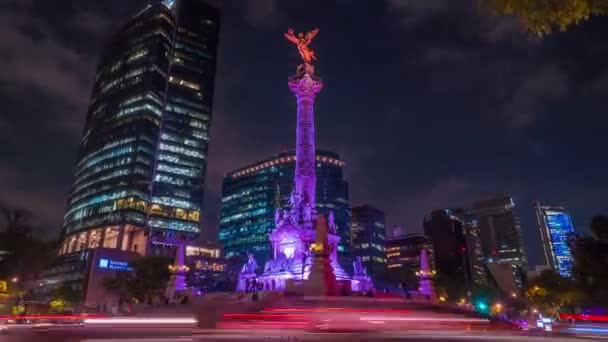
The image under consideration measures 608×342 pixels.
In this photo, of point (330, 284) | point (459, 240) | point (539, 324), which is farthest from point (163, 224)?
point (459, 240)

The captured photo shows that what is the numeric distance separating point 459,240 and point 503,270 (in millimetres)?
23277

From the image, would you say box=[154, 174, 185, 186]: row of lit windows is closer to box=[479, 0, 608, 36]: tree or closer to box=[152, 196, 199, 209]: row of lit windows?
box=[152, 196, 199, 209]: row of lit windows

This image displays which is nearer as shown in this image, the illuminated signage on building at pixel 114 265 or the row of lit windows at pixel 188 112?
the illuminated signage on building at pixel 114 265

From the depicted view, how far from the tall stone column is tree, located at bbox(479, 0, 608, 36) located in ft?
122

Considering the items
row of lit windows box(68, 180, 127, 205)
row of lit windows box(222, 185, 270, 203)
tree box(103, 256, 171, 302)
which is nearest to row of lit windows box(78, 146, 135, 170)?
row of lit windows box(68, 180, 127, 205)

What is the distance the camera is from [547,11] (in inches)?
285

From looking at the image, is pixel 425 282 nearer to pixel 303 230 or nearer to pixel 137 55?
pixel 303 230

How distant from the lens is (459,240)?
138625 millimetres

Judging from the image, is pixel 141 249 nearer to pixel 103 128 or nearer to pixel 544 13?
pixel 103 128

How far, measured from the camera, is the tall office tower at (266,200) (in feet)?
445

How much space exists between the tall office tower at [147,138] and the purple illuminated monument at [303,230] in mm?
57072

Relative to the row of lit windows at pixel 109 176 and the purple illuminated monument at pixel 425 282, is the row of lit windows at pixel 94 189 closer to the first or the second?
the row of lit windows at pixel 109 176

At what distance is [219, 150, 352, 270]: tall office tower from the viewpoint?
135500mm

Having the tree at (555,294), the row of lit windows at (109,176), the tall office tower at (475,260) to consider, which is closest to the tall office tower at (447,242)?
the tall office tower at (475,260)
